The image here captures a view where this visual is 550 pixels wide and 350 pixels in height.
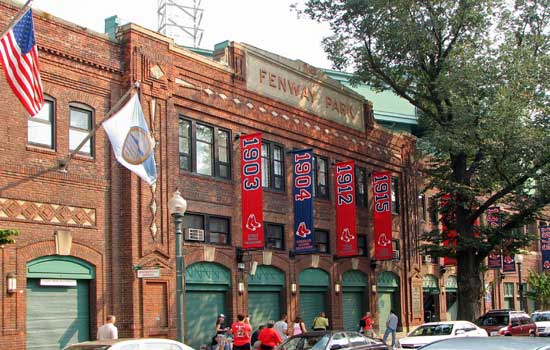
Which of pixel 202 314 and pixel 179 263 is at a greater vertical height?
pixel 179 263

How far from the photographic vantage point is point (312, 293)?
32.5 meters

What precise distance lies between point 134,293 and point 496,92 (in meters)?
16.7

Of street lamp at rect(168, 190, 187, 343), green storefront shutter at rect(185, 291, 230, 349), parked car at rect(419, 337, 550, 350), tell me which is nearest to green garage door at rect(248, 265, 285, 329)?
green storefront shutter at rect(185, 291, 230, 349)

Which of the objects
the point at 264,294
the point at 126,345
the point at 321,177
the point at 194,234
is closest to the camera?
the point at 126,345

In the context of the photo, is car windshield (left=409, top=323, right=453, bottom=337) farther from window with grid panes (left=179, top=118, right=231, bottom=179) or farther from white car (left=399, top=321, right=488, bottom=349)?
window with grid panes (left=179, top=118, right=231, bottom=179)

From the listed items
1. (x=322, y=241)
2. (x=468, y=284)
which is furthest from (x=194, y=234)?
(x=468, y=284)

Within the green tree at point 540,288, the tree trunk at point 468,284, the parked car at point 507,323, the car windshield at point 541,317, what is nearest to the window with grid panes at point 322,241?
the tree trunk at point 468,284

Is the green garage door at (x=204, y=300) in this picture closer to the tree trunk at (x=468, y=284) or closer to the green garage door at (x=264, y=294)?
the green garage door at (x=264, y=294)

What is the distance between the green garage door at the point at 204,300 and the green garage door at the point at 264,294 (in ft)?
4.93

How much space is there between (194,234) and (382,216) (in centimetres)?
1236

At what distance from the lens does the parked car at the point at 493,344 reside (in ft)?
25.1

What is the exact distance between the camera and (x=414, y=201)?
4081 centimetres

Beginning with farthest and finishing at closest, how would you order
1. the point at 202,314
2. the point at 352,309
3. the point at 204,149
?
the point at 352,309, the point at 204,149, the point at 202,314

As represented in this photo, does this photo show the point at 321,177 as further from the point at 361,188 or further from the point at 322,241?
the point at 361,188
